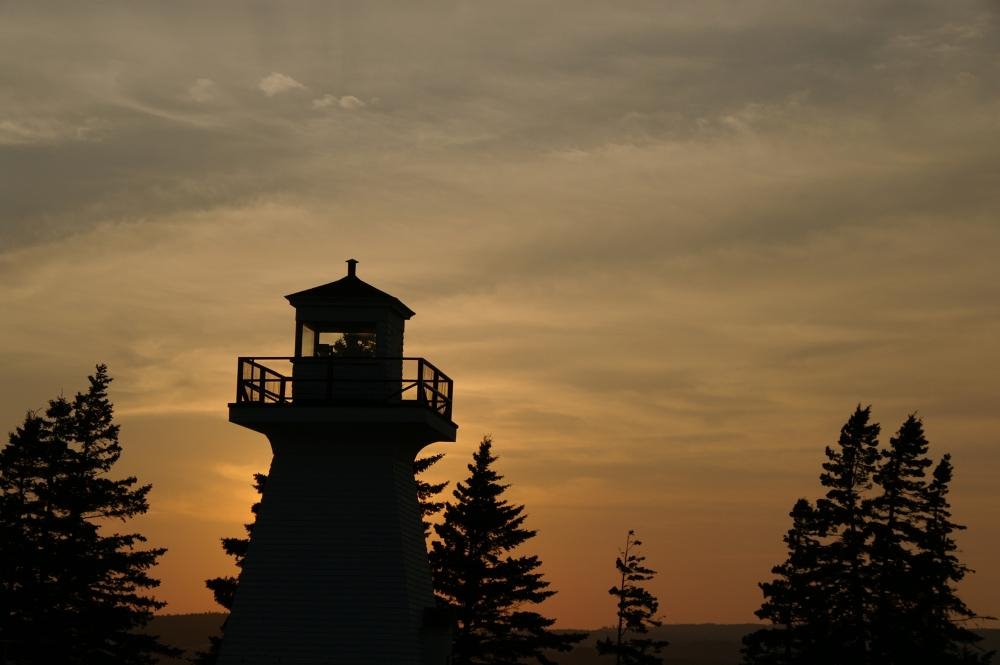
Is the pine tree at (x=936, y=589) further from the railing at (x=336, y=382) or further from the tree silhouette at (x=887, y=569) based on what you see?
the railing at (x=336, y=382)

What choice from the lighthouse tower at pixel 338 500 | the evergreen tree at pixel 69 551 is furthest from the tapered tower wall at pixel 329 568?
the evergreen tree at pixel 69 551

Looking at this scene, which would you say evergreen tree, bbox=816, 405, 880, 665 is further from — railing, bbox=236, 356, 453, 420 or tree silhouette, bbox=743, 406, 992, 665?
railing, bbox=236, 356, 453, 420

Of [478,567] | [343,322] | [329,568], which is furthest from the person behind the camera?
[478,567]

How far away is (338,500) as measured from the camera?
1384 inches

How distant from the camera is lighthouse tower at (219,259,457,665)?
3406 cm

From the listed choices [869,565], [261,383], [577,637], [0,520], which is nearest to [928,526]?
[869,565]

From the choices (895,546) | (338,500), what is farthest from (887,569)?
(338,500)

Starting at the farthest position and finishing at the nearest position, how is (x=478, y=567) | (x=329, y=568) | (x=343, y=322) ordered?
(x=478, y=567), (x=343, y=322), (x=329, y=568)

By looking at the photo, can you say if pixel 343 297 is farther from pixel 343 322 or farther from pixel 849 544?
pixel 849 544

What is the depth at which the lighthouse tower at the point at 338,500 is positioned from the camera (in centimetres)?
3406

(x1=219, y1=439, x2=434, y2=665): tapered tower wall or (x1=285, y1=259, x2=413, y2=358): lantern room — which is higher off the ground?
(x1=285, y1=259, x2=413, y2=358): lantern room

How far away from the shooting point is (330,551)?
3472 centimetres

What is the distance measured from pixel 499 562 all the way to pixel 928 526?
19.8m

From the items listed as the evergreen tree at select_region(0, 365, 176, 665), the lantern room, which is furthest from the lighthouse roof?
the evergreen tree at select_region(0, 365, 176, 665)
